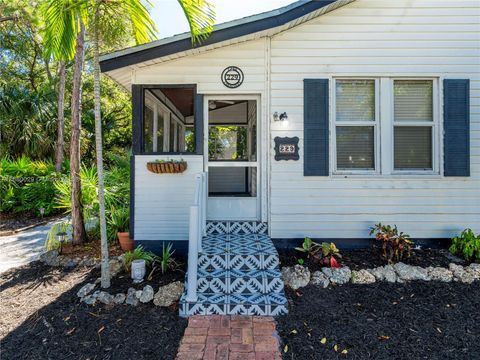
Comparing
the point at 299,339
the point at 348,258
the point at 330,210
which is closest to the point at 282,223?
the point at 330,210

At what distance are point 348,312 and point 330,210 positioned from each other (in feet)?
5.57

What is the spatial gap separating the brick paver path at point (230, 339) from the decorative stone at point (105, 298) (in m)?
0.96

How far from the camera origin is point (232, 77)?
4391 mm

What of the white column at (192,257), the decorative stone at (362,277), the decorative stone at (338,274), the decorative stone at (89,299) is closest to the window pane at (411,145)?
the decorative stone at (362,277)

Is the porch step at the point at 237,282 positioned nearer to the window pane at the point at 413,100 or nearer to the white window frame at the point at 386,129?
the white window frame at the point at 386,129

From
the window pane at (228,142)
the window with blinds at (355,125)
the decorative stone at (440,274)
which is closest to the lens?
the decorative stone at (440,274)

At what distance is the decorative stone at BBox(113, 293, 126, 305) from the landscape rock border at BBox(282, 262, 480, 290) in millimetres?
1825

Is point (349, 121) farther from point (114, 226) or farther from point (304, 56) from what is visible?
point (114, 226)

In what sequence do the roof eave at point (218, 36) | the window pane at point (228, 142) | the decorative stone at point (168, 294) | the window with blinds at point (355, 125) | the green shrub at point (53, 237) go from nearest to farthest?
the decorative stone at point (168, 294), the roof eave at point (218, 36), the window with blinds at point (355, 125), the green shrub at point (53, 237), the window pane at point (228, 142)

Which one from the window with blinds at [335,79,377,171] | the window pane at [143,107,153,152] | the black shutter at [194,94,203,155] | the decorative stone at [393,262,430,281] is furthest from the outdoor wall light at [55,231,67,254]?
the decorative stone at [393,262,430,281]

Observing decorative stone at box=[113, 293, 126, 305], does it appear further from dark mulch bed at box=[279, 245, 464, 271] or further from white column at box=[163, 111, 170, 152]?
white column at box=[163, 111, 170, 152]

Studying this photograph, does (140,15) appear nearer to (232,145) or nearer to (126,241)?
(232,145)

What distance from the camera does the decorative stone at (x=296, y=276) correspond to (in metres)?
3.50

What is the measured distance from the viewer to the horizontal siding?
440 cm
